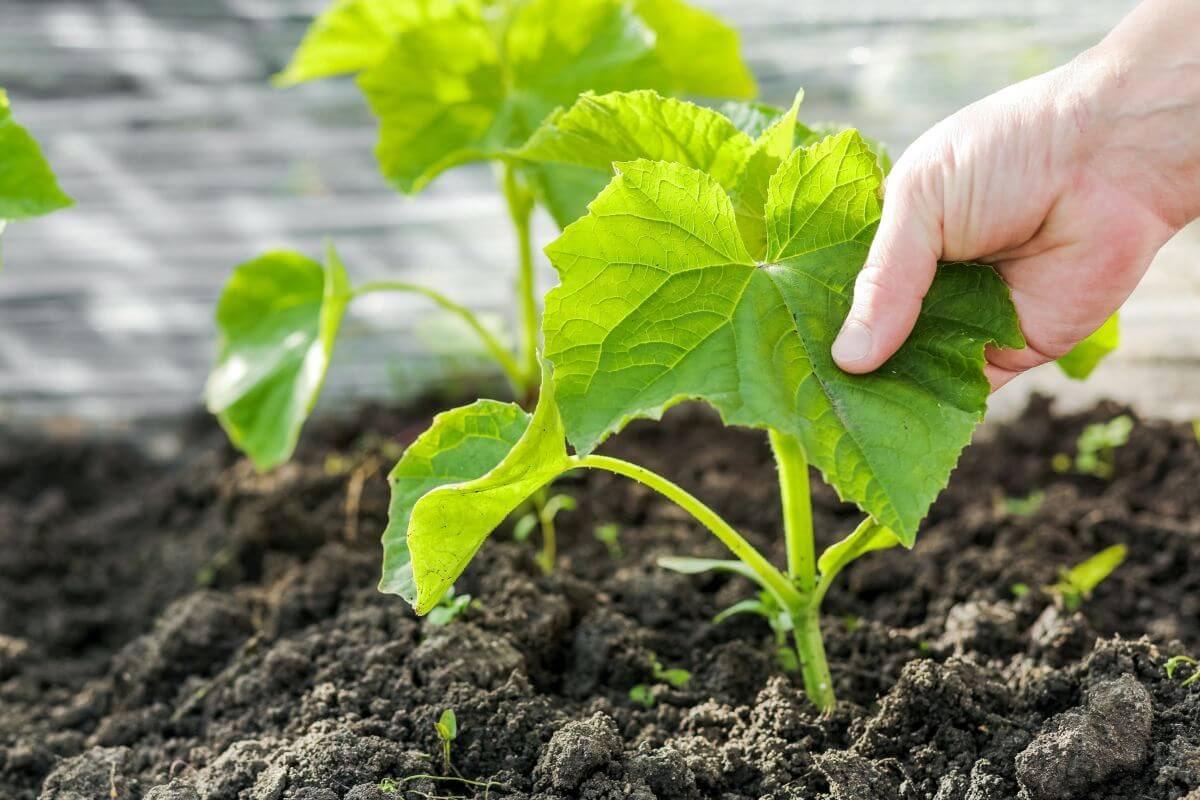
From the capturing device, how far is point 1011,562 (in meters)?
1.79

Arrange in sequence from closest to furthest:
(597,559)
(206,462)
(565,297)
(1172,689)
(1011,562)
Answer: (565,297), (1172,689), (1011,562), (597,559), (206,462)

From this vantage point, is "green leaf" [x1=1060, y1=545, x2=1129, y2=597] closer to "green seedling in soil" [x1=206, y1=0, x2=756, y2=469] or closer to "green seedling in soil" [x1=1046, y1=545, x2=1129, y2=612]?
"green seedling in soil" [x1=1046, y1=545, x2=1129, y2=612]

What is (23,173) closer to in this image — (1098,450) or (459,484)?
(459,484)

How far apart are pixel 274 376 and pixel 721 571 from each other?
829 mm

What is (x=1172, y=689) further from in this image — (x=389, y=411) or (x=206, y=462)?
(x=206, y=462)

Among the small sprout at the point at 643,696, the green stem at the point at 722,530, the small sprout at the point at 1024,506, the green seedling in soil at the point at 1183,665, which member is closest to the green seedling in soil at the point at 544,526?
the small sprout at the point at 643,696

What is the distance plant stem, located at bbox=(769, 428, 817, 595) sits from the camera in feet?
4.43

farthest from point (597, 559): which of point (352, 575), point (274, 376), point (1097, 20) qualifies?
point (1097, 20)

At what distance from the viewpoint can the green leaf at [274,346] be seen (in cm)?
186

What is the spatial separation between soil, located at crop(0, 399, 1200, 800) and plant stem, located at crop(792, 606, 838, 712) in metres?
0.02

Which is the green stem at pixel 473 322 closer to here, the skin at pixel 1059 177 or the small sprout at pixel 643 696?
the small sprout at pixel 643 696

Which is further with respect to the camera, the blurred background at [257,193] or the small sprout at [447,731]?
the blurred background at [257,193]

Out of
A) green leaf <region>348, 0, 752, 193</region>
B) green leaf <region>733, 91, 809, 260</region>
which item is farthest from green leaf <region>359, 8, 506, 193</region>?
green leaf <region>733, 91, 809, 260</region>

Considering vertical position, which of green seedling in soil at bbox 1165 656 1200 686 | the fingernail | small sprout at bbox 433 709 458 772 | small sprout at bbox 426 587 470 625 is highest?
the fingernail
